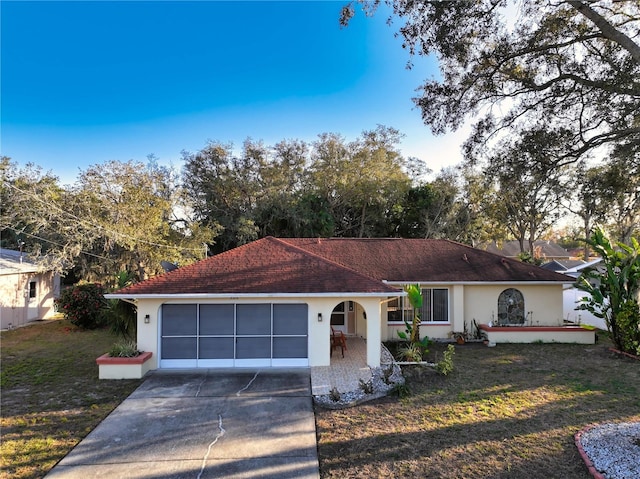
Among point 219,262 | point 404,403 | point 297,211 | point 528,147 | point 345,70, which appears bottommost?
point 404,403

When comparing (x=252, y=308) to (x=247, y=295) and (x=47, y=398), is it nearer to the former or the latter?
(x=247, y=295)

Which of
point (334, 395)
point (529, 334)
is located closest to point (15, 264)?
point (334, 395)

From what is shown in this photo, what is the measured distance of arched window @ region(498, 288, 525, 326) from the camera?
1543 centimetres

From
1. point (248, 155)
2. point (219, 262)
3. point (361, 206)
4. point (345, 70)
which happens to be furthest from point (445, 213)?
point (219, 262)

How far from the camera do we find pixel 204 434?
7039 mm

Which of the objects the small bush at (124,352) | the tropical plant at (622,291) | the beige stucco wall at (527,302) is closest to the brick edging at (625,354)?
the tropical plant at (622,291)

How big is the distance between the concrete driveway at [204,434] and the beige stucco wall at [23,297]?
42.0 feet

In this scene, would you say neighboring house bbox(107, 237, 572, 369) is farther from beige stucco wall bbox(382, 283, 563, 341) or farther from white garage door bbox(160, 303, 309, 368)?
beige stucco wall bbox(382, 283, 563, 341)

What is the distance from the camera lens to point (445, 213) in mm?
34594

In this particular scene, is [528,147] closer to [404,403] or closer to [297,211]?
[404,403]

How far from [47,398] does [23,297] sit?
12.9 metres

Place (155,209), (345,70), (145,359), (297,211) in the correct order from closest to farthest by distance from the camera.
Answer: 1. (145,359)
2. (345,70)
3. (155,209)
4. (297,211)

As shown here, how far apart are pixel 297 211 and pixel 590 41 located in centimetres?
2400

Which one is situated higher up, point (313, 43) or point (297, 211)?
point (313, 43)
